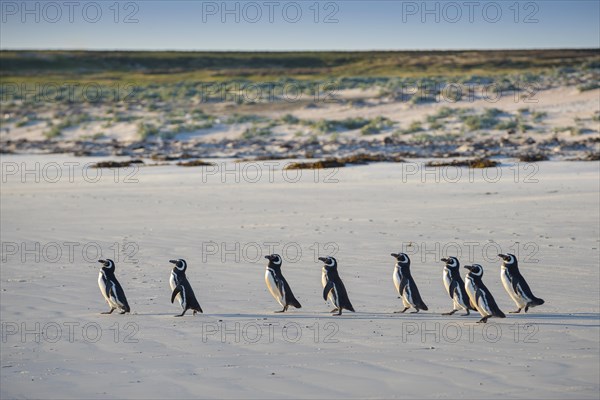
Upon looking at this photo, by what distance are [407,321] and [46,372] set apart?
3175mm

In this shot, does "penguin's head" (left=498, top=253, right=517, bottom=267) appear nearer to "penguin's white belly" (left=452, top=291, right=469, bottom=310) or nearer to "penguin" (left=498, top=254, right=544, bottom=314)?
"penguin" (left=498, top=254, right=544, bottom=314)

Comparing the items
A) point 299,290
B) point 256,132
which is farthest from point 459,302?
point 256,132

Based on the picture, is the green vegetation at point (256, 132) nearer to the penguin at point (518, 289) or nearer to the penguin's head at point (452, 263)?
the penguin's head at point (452, 263)

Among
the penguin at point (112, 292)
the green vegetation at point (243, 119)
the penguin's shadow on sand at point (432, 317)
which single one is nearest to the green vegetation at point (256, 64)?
the green vegetation at point (243, 119)

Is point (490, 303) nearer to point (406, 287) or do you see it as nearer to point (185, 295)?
point (406, 287)

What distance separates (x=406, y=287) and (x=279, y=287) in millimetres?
1211

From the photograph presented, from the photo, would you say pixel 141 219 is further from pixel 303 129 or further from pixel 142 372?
pixel 303 129

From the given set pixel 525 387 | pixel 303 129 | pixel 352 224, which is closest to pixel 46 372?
pixel 525 387

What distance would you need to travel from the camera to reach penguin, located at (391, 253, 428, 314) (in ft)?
27.0

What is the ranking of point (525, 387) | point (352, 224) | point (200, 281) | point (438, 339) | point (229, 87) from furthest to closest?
point (229, 87) < point (352, 224) < point (200, 281) < point (438, 339) < point (525, 387)

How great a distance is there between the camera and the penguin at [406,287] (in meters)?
8.24

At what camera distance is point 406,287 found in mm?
8312

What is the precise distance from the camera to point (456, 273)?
8.31 metres

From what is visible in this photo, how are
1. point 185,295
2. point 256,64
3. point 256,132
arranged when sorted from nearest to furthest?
point 185,295, point 256,132, point 256,64
